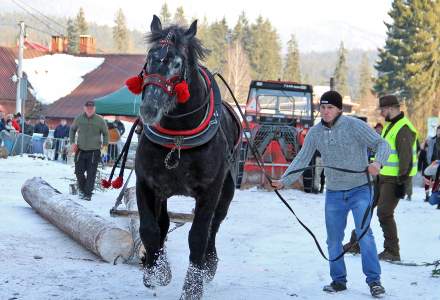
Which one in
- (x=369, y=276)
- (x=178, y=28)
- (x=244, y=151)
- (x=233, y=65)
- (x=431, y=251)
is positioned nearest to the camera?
(x=178, y=28)

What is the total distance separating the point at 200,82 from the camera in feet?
19.4

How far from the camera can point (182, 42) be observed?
566cm

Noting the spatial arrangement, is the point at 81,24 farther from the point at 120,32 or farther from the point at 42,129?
the point at 42,129

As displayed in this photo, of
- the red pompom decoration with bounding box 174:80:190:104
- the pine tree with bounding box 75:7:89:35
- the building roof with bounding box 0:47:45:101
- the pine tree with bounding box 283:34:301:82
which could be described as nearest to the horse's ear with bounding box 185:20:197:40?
the red pompom decoration with bounding box 174:80:190:104

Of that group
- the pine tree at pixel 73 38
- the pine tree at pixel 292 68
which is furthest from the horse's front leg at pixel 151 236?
the pine tree at pixel 292 68

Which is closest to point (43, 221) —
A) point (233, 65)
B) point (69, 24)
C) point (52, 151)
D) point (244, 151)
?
point (244, 151)

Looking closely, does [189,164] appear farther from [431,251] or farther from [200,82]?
[431,251]

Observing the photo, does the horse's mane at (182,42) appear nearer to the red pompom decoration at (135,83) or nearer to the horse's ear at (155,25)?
the horse's ear at (155,25)

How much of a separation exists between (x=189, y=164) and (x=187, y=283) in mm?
938

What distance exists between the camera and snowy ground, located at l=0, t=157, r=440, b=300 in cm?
611

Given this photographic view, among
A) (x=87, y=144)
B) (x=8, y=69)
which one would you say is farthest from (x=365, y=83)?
(x=87, y=144)

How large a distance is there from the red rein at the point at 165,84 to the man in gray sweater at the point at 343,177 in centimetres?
148

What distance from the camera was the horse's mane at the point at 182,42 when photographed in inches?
221

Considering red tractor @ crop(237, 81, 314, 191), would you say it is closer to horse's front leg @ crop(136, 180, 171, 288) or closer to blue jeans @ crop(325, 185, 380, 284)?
blue jeans @ crop(325, 185, 380, 284)
